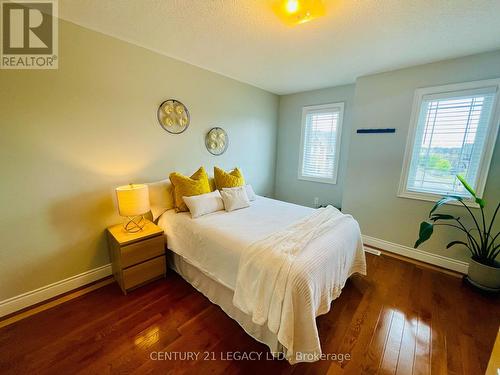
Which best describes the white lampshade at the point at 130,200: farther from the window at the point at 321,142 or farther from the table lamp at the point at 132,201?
the window at the point at 321,142

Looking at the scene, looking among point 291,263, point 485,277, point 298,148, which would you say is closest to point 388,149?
point 298,148

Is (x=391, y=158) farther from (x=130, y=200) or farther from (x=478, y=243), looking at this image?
(x=130, y=200)

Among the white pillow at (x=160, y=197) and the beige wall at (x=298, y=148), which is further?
the beige wall at (x=298, y=148)

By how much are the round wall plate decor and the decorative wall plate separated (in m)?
0.39

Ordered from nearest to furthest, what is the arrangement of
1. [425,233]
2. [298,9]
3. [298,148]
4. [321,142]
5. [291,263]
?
[291,263] → [298,9] → [425,233] → [321,142] → [298,148]

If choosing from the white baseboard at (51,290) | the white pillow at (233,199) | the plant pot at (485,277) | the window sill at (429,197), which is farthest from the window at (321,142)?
the white baseboard at (51,290)

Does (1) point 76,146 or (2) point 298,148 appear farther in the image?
(2) point 298,148

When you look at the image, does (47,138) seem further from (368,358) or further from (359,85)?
(359,85)

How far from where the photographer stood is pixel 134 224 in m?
2.25

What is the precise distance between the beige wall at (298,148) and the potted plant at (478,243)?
146cm

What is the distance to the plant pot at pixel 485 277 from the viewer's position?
1.99 m

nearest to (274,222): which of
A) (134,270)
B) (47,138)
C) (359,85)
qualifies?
(134,270)

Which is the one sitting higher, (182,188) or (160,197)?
(182,188)

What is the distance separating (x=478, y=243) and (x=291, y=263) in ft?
8.15
